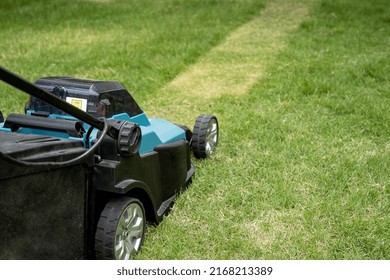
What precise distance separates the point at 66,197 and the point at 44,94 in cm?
50

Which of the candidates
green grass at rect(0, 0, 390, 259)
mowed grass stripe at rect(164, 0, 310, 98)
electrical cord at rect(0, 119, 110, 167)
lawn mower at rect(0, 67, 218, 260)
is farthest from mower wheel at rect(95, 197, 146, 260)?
mowed grass stripe at rect(164, 0, 310, 98)

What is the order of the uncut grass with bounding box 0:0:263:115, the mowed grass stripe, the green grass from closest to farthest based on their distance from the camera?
the green grass
the mowed grass stripe
the uncut grass with bounding box 0:0:263:115

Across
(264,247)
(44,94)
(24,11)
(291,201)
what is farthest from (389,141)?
(24,11)

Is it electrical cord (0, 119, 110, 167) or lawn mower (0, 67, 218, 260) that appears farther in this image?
lawn mower (0, 67, 218, 260)

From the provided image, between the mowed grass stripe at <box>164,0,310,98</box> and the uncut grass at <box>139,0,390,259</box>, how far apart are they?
11.2 inches

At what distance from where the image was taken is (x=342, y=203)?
2998 millimetres

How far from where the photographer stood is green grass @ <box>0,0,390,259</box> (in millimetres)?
2732

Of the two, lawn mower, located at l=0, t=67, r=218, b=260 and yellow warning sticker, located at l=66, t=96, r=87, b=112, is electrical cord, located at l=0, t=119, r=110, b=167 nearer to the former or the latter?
lawn mower, located at l=0, t=67, r=218, b=260

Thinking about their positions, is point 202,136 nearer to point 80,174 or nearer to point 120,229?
point 120,229

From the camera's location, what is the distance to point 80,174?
216 cm

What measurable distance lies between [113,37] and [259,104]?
3.35 meters

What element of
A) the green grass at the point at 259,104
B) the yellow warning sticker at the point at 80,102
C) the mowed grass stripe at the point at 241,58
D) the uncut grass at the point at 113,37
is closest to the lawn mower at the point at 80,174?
the yellow warning sticker at the point at 80,102

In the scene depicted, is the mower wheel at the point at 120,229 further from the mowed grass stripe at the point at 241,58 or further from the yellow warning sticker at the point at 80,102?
the mowed grass stripe at the point at 241,58

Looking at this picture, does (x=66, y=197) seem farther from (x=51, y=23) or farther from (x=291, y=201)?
(x=51, y=23)
